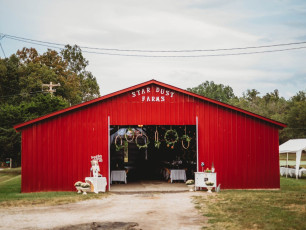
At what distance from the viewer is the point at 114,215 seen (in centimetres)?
1059

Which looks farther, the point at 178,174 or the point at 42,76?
the point at 42,76

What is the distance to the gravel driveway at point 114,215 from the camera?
9242 mm

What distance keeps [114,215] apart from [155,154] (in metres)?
18.9

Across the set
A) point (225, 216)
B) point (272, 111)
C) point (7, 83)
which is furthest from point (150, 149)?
point (272, 111)

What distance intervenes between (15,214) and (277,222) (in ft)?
22.7

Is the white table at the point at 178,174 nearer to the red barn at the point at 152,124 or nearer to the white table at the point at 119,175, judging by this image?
the white table at the point at 119,175

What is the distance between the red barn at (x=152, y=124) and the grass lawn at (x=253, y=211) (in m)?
3.41

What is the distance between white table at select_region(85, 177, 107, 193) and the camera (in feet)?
52.2

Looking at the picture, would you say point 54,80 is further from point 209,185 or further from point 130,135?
point 209,185

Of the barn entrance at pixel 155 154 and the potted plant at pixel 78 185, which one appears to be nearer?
the potted plant at pixel 78 185

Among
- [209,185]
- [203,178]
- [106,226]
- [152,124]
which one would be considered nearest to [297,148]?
[203,178]

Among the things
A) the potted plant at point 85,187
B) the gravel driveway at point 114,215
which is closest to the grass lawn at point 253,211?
the gravel driveway at point 114,215

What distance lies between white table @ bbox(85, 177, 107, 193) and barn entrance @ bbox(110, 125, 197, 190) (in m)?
1.80

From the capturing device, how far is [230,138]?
1744 centimetres
